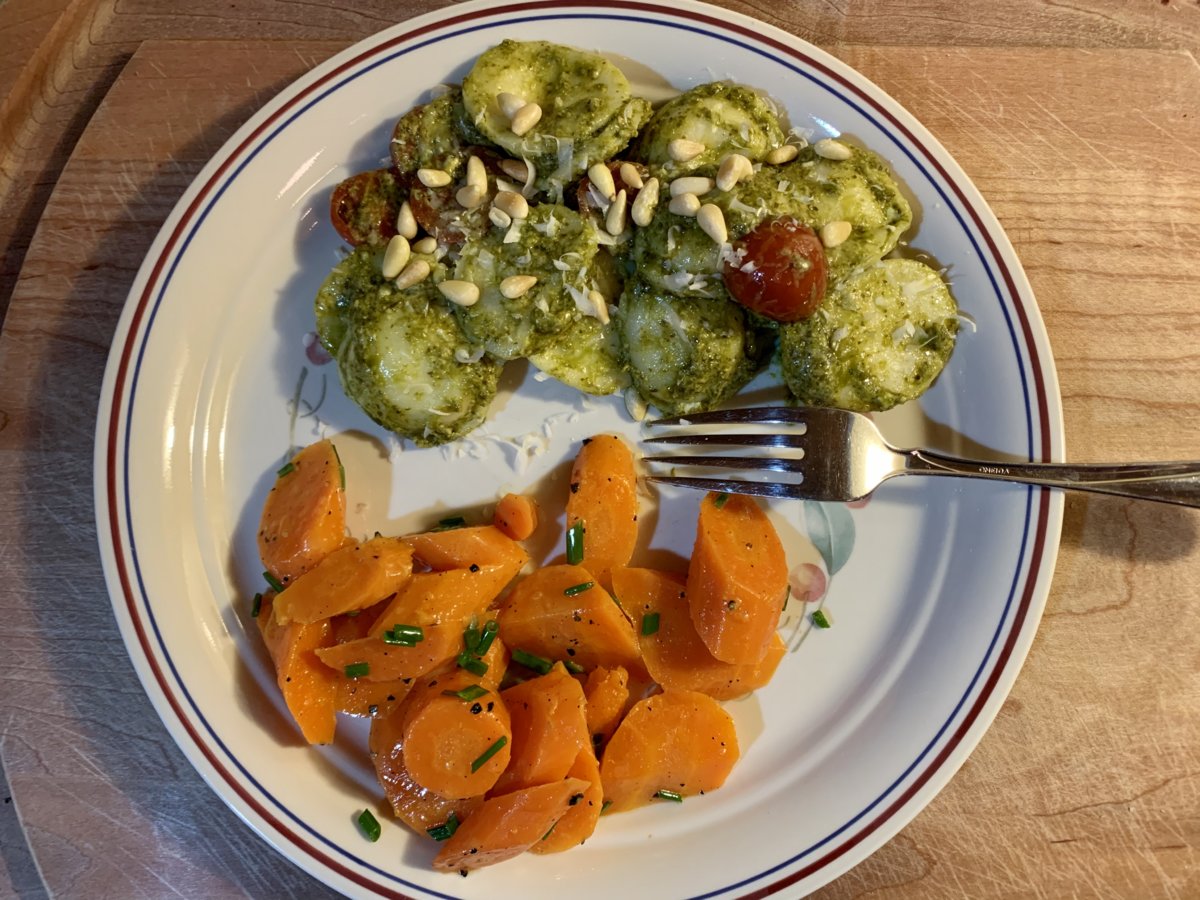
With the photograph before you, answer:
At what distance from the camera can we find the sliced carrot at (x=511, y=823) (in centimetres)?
176

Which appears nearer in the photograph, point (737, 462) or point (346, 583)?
point (346, 583)

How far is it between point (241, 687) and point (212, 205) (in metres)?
1.33

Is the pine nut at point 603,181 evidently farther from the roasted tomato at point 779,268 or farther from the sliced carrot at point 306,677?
the sliced carrot at point 306,677

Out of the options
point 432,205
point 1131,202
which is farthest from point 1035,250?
point 432,205

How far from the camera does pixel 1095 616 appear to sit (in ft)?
6.82

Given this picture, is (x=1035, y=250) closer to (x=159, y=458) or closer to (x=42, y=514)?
(x=159, y=458)

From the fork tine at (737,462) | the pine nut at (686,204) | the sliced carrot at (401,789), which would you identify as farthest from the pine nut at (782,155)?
the sliced carrot at (401,789)

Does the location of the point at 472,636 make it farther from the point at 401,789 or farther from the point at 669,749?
the point at 669,749

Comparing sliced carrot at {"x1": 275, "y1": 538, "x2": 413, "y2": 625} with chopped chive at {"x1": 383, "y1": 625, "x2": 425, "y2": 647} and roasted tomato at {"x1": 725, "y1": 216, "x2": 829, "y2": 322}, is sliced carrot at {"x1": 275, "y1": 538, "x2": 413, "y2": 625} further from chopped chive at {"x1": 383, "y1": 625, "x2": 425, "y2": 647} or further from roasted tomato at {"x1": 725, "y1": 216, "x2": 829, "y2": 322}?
roasted tomato at {"x1": 725, "y1": 216, "x2": 829, "y2": 322}

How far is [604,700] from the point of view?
1.90 meters

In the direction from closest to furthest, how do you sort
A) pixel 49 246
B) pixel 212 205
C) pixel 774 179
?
pixel 774 179 < pixel 212 205 < pixel 49 246

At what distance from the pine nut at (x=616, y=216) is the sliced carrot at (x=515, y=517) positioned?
75 cm

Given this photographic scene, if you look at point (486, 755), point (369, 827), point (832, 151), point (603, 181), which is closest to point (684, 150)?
point (603, 181)

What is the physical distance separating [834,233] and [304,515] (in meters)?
1.53
